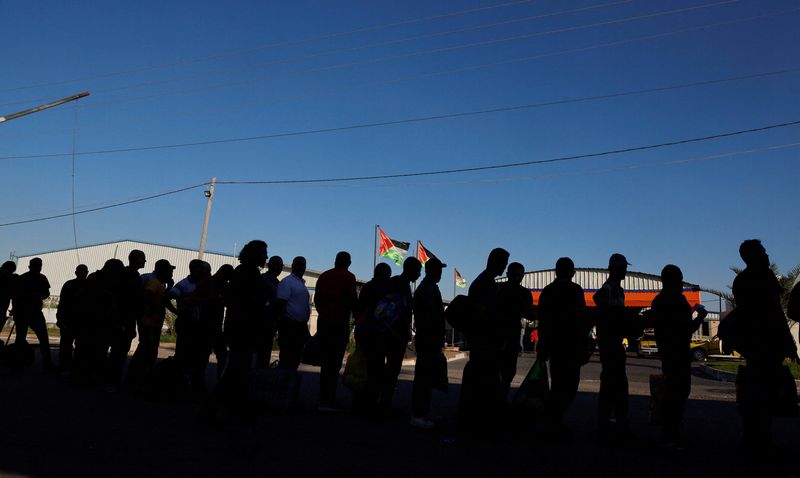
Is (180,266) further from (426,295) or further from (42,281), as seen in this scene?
(426,295)

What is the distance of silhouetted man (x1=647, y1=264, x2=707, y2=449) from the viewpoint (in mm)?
4812

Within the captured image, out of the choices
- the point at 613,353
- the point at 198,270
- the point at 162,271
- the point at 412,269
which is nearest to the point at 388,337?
the point at 412,269

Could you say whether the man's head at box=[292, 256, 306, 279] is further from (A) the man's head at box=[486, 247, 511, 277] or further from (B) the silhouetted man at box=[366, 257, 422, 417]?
(A) the man's head at box=[486, 247, 511, 277]

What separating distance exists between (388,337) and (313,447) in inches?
61.8

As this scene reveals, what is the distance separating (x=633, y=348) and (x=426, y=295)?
1909 mm

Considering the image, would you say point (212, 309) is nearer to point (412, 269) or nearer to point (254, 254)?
point (254, 254)

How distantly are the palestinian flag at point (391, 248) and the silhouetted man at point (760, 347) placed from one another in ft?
66.1

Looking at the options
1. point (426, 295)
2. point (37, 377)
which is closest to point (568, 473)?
point (426, 295)

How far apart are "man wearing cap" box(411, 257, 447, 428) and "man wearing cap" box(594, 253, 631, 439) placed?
141 cm

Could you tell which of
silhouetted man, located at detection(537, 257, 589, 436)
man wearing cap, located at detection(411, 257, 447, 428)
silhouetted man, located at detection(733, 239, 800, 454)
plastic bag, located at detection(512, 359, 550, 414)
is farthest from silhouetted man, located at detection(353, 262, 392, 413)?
silhouetted man, located at detection(733, 239, 800, 454)

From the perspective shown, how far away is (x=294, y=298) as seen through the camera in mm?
6516

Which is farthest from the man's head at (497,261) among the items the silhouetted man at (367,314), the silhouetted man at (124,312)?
the silhouetted man at (124,312)

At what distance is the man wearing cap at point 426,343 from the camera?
219 inches

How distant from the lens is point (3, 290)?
8281 mm
